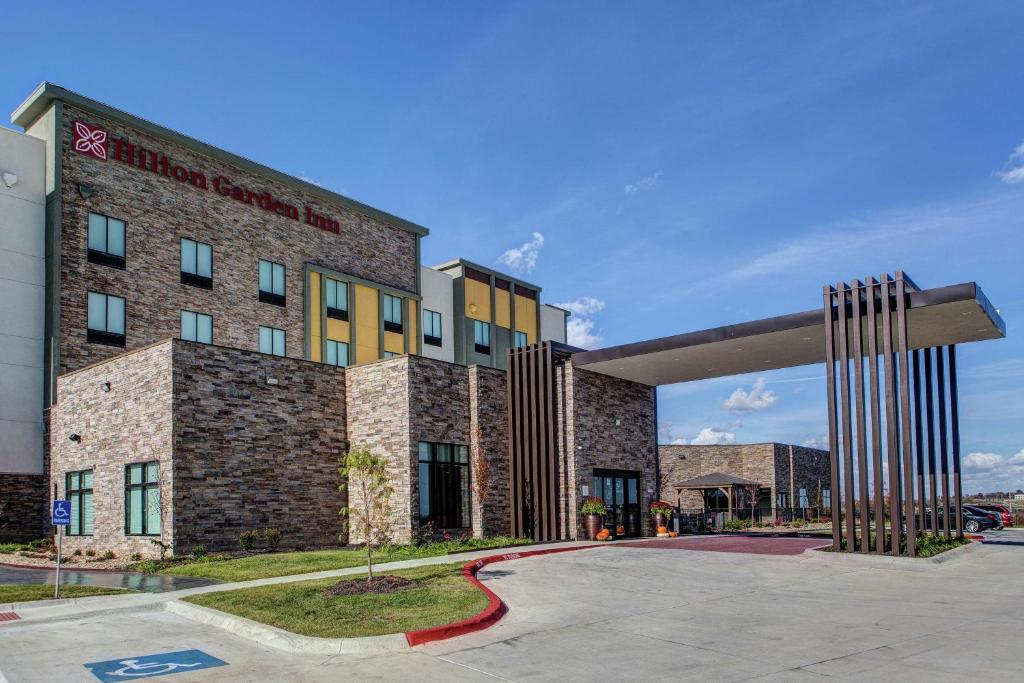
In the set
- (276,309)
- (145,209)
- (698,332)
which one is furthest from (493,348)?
(698,332)

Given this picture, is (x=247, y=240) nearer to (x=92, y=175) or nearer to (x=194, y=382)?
(x=92, y=175)

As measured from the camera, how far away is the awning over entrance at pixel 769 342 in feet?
68.4

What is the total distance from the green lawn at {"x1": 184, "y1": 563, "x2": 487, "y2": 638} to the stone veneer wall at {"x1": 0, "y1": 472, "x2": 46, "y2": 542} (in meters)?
17.2

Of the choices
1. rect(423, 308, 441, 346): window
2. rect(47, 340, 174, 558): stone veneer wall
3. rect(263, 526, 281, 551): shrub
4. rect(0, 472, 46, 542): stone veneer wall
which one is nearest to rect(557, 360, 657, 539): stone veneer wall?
rect(263, 526, 281, 551): shrub

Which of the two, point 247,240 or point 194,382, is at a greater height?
point 247,240

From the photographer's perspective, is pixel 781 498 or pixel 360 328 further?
pixel 781 498

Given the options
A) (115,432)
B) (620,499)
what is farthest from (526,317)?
(115,432)

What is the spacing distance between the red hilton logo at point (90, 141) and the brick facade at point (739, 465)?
34.1 metres

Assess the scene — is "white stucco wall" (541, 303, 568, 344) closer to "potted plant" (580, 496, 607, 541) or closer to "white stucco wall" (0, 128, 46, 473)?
"potted plant" (580, 496, 607, 541)

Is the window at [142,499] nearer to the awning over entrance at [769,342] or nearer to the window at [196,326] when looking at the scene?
the window at [196,326]

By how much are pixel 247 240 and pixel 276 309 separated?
10.4 ft

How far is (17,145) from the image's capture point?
101 ft

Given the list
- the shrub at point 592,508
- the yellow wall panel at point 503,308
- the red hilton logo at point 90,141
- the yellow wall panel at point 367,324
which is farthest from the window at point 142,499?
the yellow wall panel at point 503,308

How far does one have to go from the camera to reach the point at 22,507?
2931 cm
